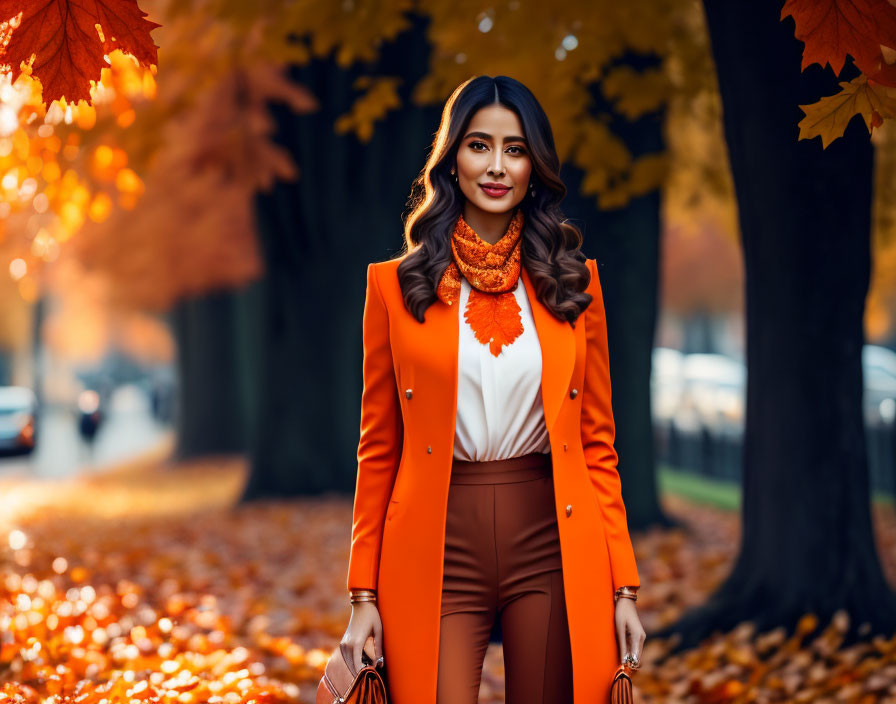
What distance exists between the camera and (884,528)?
38.6 ft

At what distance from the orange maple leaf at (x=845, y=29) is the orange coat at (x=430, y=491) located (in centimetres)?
123

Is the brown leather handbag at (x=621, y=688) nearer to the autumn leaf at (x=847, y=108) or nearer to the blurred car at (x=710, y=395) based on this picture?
the autumn leaf at (x=847, y=108)

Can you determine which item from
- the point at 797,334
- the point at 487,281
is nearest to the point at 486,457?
the point at 487,281

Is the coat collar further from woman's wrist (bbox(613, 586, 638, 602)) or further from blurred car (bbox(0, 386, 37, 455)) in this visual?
blurred car (bbox(0, 386, 37, 455))

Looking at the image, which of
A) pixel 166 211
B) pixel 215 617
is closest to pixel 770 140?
pixel 215 617

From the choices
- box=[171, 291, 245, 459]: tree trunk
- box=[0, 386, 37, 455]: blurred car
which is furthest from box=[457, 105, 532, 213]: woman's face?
box=[0, 386, 37, 455]: blurred car

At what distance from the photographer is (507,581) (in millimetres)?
2891

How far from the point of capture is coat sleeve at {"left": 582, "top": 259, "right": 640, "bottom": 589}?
3010 mm

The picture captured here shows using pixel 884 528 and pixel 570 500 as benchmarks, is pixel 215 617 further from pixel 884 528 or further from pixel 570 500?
pixel 884 528

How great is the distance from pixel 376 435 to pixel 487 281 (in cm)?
54

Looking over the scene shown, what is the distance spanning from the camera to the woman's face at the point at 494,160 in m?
3.00

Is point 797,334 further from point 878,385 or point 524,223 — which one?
point 878,385

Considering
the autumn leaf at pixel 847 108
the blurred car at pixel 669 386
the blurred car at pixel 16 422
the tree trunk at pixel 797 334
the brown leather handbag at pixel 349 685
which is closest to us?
the brown leather handbag at pixel 349 685

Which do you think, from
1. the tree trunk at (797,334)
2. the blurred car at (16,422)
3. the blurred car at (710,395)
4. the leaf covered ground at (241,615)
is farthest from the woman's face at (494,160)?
the blurred car at (16,422)
